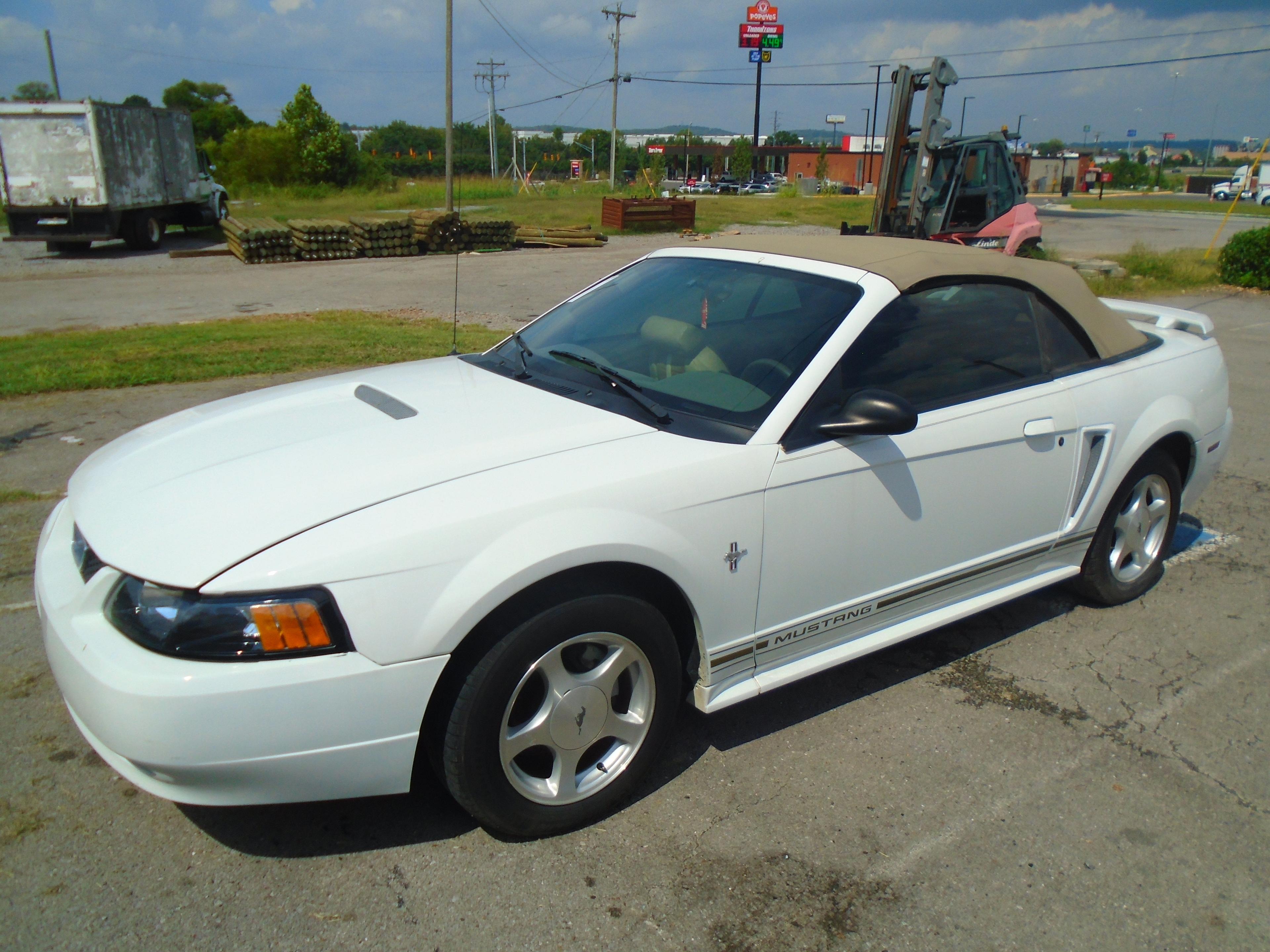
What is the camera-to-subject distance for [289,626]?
7.01ft

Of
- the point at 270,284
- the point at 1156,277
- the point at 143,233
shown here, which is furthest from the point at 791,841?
the point at 143,233

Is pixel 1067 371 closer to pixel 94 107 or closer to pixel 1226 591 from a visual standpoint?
pixel 1226 591

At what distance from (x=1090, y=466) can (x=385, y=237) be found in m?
19.7

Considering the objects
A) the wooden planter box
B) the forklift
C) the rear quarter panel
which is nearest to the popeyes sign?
the wooden planter box

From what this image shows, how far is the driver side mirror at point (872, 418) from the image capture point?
9.08ft

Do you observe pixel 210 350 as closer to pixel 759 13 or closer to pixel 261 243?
pixel 261 243

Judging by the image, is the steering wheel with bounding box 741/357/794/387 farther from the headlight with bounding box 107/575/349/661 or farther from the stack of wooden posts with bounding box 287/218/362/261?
the stack of wooden posts with bounding box 287/218/362/261

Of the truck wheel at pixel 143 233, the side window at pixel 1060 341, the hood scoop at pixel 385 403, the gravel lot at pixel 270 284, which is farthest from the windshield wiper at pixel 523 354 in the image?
the truck wheel at pixel 143 233

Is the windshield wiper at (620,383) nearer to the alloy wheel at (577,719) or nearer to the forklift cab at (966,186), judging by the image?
the alloy wheel at (577,719)

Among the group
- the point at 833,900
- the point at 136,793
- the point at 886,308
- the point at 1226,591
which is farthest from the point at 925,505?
the point at 136,793

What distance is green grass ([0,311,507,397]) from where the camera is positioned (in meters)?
7.83

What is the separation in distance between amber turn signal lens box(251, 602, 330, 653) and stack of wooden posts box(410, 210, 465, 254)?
20.0 m

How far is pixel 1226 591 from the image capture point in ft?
14.6

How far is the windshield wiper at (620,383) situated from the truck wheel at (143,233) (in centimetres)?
2225
